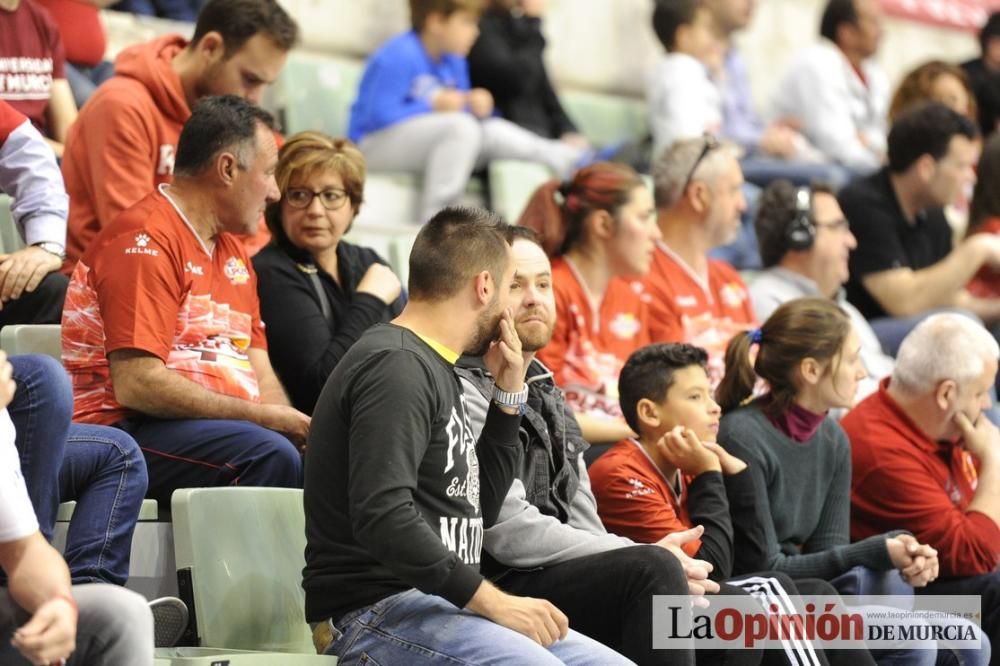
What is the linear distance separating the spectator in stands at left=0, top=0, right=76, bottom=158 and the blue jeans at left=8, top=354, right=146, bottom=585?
1492mm

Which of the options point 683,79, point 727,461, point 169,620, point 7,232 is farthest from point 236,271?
point 683,79

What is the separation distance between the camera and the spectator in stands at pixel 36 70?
439 centimetres

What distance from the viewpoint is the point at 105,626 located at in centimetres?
249

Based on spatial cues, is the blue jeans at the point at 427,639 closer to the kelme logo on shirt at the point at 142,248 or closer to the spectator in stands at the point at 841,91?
the kelme logo on shirt at the point at 142,248

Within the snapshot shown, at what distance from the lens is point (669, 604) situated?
10.1 feet

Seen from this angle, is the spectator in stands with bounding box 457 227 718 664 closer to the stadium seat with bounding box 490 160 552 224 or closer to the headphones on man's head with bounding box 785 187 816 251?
the headphones on man's head with bounding box 785 187 816 251

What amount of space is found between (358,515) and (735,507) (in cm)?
129

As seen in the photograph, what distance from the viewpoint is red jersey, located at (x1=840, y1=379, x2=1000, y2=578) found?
163 inches

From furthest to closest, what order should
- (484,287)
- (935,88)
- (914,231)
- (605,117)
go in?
(605,117) < (935,88) < (914,231) < (484,287)

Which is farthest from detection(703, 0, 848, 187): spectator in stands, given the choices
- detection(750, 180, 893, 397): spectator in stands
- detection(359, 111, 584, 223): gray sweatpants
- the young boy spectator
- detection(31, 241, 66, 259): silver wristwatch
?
detection(31, 241, 66, 259): silver wristwatch

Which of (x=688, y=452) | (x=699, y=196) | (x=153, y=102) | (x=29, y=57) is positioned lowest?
(x=688, y=452)

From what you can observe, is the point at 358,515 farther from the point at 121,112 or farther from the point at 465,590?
the point at 121,112

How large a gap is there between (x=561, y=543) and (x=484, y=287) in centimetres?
55

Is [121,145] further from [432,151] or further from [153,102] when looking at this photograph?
[432,151]
